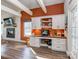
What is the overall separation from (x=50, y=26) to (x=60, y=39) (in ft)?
5.49

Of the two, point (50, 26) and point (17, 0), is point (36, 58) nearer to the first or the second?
point (50, 26)

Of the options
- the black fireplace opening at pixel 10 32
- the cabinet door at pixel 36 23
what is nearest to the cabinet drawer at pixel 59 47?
the cabinet door at pixel 36 23

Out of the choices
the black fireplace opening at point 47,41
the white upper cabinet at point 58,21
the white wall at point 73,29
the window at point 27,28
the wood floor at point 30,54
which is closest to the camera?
the white wall at point 73,29

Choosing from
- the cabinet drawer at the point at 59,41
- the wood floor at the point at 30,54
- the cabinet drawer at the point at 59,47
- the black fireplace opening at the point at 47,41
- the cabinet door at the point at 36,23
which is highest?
the cabinet door at the point at 36,23

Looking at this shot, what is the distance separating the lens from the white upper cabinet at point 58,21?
686 cm

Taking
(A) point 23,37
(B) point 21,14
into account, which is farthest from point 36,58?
(B) point 21,14

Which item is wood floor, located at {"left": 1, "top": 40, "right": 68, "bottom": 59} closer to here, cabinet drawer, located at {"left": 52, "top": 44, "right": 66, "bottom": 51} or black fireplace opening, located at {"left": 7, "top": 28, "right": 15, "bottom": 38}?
cabinet drawer, located at {"left": 52, "top": 44, "right": 66, "bottom": 51}

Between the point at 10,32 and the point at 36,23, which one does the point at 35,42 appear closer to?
the point at 36,23

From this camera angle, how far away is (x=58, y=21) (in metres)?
7.01

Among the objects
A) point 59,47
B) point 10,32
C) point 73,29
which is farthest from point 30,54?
point 10,32

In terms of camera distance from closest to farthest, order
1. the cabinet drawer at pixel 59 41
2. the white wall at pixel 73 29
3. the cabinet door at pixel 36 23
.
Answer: the white wall at pixel 73 29 < the cabinet drawer at pixel 59 41 < the cabinet door at pixel 36 23

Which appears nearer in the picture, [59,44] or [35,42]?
[59,44]

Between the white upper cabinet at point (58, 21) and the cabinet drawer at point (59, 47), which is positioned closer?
the cabinet drawer at point (59, 47)

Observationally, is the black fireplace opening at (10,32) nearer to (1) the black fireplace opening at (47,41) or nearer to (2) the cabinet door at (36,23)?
(2) the cabinet door at (36,23)
